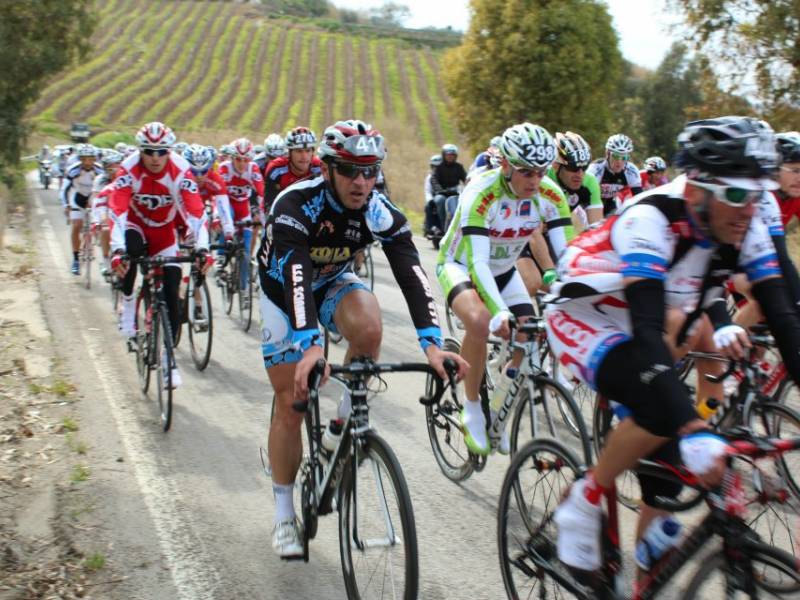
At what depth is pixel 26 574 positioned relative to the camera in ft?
15.0

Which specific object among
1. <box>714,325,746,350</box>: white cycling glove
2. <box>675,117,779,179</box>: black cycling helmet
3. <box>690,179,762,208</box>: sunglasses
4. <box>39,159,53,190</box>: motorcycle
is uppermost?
<box>675,117,779,179</box>: black cycling helmet

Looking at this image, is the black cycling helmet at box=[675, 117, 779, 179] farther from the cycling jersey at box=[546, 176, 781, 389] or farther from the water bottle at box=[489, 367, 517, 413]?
the water bottle at box=[489, 367, 517, 413]

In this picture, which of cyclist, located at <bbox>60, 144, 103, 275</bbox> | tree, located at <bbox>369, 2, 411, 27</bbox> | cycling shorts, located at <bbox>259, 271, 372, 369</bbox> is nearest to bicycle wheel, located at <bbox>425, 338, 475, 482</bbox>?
cycling shorts, located at <bbox>259, 271, 372, 369</bbox>

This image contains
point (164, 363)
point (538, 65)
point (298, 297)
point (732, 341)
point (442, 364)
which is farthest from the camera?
point (538, 65)

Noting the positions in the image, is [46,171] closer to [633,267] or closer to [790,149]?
[790,149]

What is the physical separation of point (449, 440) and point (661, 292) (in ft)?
10.7

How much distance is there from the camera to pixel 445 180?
18.0 meters

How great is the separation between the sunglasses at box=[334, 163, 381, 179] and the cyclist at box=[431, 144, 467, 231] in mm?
13227

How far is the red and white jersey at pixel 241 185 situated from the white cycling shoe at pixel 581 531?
372 inches

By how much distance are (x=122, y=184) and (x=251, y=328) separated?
3.36 m

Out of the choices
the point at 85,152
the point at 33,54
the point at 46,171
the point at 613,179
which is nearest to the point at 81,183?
the point at 85,152

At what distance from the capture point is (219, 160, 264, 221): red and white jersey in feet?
40.4

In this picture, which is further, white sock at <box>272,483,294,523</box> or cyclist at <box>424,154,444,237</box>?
cyclist at <box>424,154,444,237</box>

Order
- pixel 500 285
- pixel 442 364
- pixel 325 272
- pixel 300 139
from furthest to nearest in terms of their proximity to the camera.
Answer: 1. pixel 300 139
2. pixel 500 285
3. pixel 325 272
4. pixel 442 364
